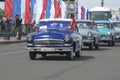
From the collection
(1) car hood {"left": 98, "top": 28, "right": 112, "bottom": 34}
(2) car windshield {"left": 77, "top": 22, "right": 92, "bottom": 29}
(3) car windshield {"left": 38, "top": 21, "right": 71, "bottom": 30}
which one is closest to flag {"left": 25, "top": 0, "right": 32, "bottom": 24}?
(1) car hood {"left": 98, "top": 28, "right": 112, "bottom": 34}

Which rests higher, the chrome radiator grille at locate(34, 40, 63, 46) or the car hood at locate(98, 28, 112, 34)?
the car hood at locate(98, 28, 112, 34)

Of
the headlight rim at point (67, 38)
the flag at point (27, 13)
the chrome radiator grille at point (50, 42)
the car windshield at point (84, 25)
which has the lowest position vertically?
the chrome radiator grille at point (50, 42)

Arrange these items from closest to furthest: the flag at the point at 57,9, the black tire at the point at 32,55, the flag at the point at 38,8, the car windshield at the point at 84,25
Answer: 1. the black tire at the point at 32,55
2. the car windshield at the point at 84,25
3. the flag at the point at 38,8
4. the flag at the point at 57,9

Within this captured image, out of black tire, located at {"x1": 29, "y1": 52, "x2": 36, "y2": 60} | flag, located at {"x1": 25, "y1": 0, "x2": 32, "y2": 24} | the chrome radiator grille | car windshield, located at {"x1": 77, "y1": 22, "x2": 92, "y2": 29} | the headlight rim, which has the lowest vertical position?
black tire, located at {"x1": 29, "y1": 52, "x2": 36, "y2": 60}

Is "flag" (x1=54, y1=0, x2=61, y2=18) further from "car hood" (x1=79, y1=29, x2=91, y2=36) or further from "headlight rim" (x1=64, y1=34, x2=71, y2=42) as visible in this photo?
"headlight rim" (x1=64, y1=34, x2=71, y2=42)

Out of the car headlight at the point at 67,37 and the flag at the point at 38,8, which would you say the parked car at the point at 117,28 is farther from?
the car headlight at the point at 67,37

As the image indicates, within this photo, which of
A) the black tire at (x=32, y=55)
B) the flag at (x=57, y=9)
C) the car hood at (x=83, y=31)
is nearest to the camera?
the black tire at (x=32, y=55)

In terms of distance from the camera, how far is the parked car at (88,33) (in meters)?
28.2

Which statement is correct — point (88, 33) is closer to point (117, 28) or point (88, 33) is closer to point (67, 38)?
point (67, 38)

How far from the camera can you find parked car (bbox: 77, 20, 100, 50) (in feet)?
92.5

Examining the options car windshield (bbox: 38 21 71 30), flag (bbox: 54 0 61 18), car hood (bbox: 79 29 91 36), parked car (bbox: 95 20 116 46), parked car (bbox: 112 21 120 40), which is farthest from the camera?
flag (bbox: 54 0 61 18)

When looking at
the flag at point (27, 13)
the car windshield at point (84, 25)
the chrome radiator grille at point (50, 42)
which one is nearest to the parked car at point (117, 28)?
the flag at point (27, 13)

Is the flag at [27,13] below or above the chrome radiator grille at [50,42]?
above

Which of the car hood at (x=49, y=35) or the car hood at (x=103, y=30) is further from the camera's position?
the car hood at (x=103, y=30)
